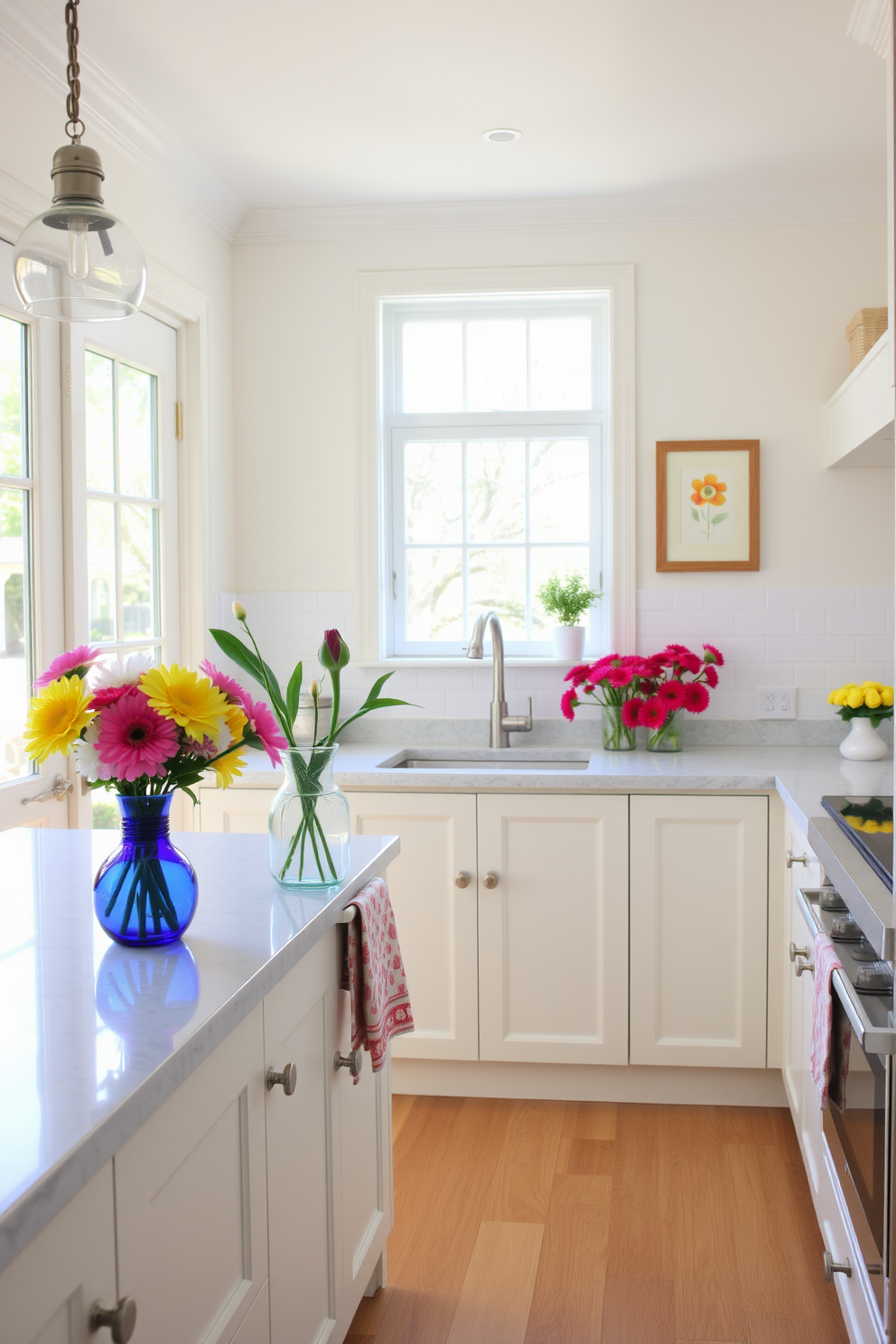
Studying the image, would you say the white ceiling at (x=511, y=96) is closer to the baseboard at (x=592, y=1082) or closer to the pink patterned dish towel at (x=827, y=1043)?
the pink patterned dish towel at (x=827, y=1043)

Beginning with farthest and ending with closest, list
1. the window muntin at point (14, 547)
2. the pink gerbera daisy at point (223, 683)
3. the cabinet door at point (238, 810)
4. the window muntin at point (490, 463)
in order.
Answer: the window muntin at point (490, 463) < the cabinet door at point (238, 810) < the window muntin at point (14, 547) < the pink gerbera daisy at point (223, 683)

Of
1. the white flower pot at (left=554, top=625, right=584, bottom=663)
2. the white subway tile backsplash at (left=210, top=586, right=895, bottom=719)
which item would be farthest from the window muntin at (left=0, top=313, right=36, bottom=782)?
the white flower pot at (left=554, top=625, right=584, bottom=663)

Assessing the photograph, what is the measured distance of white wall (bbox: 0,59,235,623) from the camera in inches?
91.1

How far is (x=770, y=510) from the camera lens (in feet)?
11.2

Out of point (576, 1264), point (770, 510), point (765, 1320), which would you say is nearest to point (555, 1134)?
point (576, 1264)

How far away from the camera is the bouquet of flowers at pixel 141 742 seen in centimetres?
132

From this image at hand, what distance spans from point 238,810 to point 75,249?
188 centimetres

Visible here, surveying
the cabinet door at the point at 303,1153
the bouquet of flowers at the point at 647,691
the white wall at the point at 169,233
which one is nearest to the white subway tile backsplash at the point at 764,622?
the bouquet of flowers at the point at 647,691

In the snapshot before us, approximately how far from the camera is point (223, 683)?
4.72 ft

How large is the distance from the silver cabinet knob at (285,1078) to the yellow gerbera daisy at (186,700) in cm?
46

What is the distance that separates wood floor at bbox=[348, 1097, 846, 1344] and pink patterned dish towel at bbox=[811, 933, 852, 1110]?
1.86ft

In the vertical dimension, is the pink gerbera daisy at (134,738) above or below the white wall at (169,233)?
below

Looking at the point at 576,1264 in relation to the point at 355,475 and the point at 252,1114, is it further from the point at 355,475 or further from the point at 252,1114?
the point at 355,475

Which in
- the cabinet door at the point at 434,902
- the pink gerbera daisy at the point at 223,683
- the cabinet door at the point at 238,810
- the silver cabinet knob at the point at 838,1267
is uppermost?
the pink gerbera daisy at the point at 223,683
